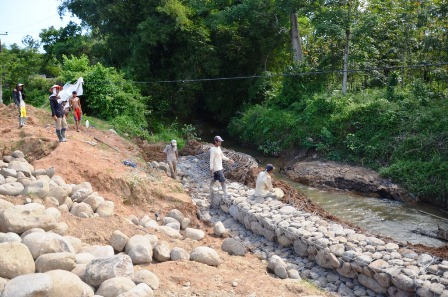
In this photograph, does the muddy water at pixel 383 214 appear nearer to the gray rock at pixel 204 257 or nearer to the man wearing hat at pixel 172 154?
the man wearing hat at pixel 172 154

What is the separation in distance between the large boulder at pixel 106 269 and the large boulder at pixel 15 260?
0.73 metres

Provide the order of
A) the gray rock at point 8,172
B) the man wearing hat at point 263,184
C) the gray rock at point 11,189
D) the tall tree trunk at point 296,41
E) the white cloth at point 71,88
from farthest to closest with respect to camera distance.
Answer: the tall tree trunk at point 296,41
the white cloth at point 71,88
the man wearing hat at point 263,184
the gray rock at point 8,172
the gray rock at point 11,189

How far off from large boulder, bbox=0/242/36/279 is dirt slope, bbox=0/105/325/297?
5.54 feet

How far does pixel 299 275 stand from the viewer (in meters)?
8.51

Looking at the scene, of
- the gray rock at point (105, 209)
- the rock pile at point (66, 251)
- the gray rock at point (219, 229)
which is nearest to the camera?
the rock pile at point (66, 251)

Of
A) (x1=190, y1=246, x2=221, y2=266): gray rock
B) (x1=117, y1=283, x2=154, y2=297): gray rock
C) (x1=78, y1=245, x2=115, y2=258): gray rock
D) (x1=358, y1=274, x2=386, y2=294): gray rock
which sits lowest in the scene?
(x1=358, y1=274, x2=386, y2=294): gray rock

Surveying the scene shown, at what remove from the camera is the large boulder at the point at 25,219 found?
6.70 metres

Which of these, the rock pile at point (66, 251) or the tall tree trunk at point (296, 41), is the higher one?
the tall tree trunk at point (296, 41)

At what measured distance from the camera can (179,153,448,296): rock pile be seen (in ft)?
24.2

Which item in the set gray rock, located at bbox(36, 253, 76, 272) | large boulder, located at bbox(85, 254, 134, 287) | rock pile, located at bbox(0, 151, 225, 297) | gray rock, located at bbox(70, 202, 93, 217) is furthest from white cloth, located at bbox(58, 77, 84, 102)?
large boulder, located at bbox(85, 254, 134, 287)

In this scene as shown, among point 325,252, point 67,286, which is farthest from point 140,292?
point 325,252

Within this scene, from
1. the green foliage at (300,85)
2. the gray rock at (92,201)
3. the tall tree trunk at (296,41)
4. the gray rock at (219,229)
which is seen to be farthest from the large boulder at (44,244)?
the tall tree trunk at (296,41)

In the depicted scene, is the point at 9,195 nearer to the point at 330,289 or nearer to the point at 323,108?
the point at 330,289

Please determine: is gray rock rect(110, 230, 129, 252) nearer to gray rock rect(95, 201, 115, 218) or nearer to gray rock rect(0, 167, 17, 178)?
gray rock rect(95, 201, 115, 218)
